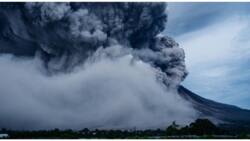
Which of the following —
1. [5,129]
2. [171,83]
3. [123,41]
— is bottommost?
[5,129]

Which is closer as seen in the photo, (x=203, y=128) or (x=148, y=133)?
(x=203, y=128)

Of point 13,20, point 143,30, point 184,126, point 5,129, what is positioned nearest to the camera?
point 5,129

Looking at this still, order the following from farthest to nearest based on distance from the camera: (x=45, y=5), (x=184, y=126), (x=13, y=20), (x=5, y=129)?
(x=13, y=20)
(x=45, y=5)
(x=184, y=126)
(x=5, y=129)

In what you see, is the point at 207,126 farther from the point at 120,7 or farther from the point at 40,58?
the point at 40,58

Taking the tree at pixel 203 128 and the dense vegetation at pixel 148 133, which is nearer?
the dense vegetation at pixel 148 133

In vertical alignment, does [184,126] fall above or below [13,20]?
below

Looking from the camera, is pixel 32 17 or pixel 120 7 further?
pixel 32 17

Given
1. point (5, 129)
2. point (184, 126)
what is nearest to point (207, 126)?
point (184, 126)

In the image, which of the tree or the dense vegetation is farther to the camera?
the tree
